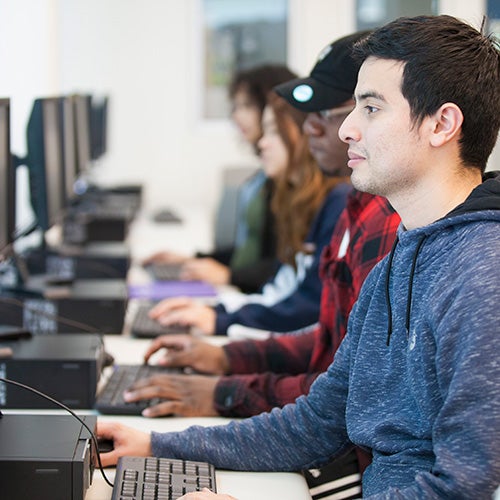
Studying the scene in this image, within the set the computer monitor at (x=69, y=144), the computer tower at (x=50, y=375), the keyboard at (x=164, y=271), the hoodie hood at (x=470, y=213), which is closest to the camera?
the hoodie hood at (x=470, y=213)

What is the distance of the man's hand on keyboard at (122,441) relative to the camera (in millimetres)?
1518

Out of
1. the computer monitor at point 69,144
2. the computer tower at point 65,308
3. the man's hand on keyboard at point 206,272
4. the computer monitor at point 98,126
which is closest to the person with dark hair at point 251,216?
the man's hand on keyboard at point 206,272

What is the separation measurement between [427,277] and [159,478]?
504mm

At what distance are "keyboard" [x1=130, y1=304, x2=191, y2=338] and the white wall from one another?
134 inches

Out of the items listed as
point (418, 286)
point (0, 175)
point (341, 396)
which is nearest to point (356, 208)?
point (341, 396)

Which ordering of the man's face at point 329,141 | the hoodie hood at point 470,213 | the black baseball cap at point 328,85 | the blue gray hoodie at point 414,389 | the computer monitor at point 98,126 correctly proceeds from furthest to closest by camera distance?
1. the computer monitor at point 98,126
2. the man's face at point 329,141
3. the black baseball cap at point 328,85
4. the hoodie hood at point 470,213
5. the blue gray hoodie at point 414,389

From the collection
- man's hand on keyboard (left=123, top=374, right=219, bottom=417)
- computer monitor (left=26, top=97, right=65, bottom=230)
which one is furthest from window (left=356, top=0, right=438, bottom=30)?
man's hand on keyboard (left=123, top=374, right=219, bottom=417)

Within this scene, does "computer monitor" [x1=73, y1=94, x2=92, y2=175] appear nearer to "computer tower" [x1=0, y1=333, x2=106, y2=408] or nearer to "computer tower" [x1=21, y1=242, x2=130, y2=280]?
"computer tower" [x1=21, y1=242, x2=130, y2=280]

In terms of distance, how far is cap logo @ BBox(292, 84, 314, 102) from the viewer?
202 cm

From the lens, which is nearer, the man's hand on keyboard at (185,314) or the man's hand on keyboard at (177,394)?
the man's hand on keyboard at (177,394)

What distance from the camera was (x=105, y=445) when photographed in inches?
61.9

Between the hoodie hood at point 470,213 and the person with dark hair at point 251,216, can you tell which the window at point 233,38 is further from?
the hoodie hood at point 470,213

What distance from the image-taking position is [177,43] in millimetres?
5805

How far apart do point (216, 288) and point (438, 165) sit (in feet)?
6.52
